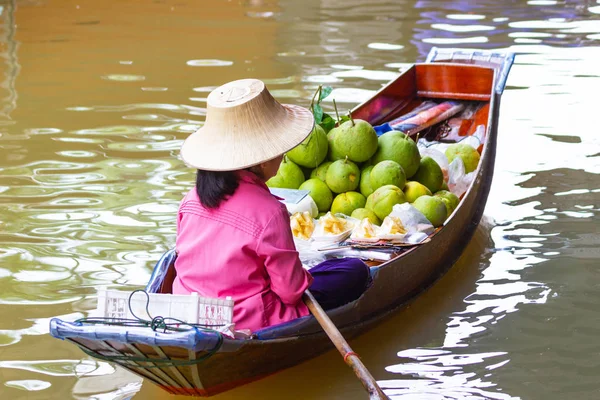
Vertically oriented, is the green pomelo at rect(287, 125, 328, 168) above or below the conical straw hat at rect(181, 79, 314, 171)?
below

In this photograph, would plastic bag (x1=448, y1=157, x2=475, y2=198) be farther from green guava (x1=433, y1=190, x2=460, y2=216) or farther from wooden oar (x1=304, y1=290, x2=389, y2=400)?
wooden oar (x1=304, y1=290, x2=389, y2=400)

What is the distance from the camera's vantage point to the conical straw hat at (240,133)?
2533 mm

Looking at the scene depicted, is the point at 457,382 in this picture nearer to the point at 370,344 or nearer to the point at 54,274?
the point at 370,344

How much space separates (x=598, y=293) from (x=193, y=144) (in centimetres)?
213

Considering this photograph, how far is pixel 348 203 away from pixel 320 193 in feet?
0.46

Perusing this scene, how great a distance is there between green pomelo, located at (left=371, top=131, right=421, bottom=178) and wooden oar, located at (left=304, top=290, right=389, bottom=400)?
1.21m

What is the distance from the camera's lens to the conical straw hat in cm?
253

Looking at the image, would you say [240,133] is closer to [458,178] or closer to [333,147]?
[333,147]

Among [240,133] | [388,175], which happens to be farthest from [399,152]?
[240,133]

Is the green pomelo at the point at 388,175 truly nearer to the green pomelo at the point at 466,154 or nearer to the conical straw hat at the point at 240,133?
the green pomelo at the point at 466,154

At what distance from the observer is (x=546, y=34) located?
29.8 feet

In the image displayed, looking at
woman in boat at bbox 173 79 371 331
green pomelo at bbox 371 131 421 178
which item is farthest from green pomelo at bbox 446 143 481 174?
woman in boat at bbox 173 79 371 331

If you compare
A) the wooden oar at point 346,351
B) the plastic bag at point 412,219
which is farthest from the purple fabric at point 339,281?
the plastic bag at point 412,219

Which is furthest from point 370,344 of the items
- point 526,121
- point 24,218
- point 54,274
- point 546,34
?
point 546,34
